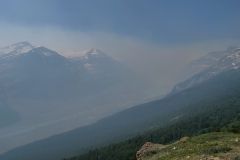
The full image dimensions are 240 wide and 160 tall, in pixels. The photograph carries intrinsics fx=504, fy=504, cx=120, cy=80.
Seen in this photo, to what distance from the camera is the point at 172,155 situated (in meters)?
53.0

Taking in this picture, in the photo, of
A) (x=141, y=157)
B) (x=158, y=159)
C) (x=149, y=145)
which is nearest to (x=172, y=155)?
(x=158, y=159)

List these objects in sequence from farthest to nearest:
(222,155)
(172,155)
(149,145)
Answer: (149,145), (172,155), (222,155)

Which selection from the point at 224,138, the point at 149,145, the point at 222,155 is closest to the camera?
the point at 222,155

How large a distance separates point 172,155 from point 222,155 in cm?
670

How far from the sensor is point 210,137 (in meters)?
67.2

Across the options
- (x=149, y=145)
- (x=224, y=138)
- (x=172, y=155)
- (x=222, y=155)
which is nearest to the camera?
(x=222, y=155)

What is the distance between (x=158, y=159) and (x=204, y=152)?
5.30 metres

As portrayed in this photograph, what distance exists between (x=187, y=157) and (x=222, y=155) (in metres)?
3.30

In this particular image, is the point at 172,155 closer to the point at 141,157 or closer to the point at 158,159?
the point at 158,159

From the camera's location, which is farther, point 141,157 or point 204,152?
point 141,157

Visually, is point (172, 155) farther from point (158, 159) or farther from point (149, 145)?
point (149, 145)

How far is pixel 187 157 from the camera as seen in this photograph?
48281 millimetres

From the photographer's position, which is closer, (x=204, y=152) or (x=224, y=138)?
(x=204, y=152)

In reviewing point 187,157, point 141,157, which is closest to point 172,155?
point 187,157
